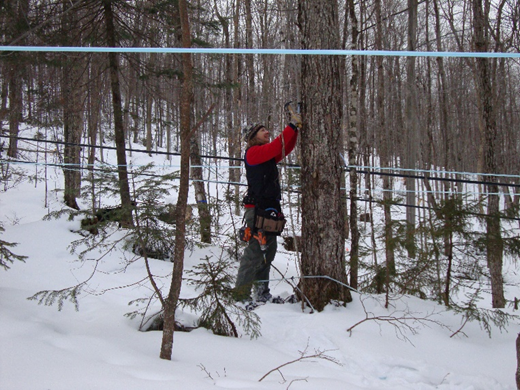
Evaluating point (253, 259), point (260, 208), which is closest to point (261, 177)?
point (260, 208)

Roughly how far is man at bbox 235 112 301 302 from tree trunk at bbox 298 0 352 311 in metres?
0.20

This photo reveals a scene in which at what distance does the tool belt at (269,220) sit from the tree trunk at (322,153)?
27 cm

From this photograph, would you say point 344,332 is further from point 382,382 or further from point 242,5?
point 242,5

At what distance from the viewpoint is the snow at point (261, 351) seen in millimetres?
1989

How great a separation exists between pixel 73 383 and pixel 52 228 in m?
5.30

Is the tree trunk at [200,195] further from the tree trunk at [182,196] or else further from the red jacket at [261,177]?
the tree trunk at [182,196]

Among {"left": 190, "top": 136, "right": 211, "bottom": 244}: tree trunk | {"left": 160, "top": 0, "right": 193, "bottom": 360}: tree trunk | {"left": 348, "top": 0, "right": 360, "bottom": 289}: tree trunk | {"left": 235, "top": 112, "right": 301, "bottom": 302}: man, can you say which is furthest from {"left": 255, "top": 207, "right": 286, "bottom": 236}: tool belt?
{"left": 190, "top": 136, "right": 211, "bottom": 244}: tree trunk

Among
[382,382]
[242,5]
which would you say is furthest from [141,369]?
[242,5]

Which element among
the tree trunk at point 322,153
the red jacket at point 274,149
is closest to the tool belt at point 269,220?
the tree trunk at point 322,153

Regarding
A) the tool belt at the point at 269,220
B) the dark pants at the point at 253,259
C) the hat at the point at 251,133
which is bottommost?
the dark pants at the point at 253,259

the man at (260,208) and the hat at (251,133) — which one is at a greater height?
the hat at (251,133)

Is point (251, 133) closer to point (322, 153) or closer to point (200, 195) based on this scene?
point (322, 153)

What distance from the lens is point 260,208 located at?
12.3 feet

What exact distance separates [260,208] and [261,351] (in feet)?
4.55
